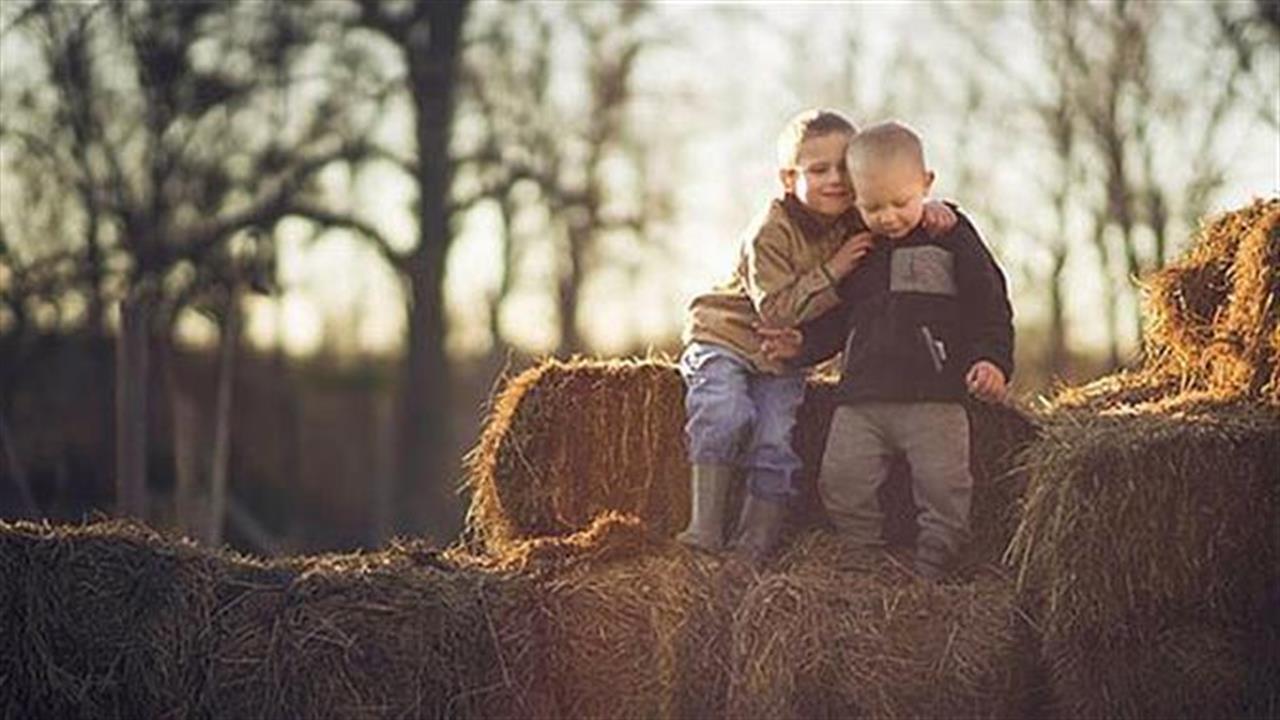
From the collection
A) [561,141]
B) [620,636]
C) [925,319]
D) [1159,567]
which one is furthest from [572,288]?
[1159,567]

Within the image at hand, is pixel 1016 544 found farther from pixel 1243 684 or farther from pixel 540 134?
pixel 540 134

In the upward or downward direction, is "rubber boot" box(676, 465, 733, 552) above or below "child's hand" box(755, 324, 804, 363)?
below

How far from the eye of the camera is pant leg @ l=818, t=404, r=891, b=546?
6969 millimetres

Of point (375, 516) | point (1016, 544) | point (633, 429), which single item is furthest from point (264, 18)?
point (1016, 544)

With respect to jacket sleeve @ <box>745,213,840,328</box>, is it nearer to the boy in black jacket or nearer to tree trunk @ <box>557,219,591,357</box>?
the boy in black jacket

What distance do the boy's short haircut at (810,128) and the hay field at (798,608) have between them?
2.85ft

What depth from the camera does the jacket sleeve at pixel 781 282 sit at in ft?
23.2

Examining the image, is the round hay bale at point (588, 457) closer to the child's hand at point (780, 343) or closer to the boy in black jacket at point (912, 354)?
the child's hand at point (780, 343)

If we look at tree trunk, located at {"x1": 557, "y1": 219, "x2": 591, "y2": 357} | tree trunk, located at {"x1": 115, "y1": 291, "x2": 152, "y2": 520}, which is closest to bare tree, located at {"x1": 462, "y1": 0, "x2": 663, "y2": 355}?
tree trunk, located at {"x1": 557, "y1": 219, "x2": 591, "y2": 357}

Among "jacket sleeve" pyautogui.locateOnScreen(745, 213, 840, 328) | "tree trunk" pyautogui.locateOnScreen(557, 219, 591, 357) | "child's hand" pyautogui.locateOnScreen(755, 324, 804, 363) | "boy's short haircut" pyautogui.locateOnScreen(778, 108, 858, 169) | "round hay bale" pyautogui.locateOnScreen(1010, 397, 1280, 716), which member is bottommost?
"round hay bale" pyautogui.locateOnScreen(1010, 397, 1280, 716)

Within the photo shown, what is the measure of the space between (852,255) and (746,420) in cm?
54

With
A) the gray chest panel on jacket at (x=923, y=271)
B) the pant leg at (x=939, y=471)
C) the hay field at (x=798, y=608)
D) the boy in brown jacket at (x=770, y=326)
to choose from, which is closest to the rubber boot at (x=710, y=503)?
the boy in brown jacket at (x=770, y=326)

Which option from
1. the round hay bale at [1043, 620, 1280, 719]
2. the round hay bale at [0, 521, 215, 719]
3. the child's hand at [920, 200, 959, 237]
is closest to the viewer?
the round hay bale at [1043, 620, 1280, 719]

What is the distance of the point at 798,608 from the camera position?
21.1ft
